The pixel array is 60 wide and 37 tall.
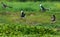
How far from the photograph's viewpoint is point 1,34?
792 inches

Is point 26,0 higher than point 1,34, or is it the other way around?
point 1,34

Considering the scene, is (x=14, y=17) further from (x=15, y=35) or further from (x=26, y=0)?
(x=26, y=0)

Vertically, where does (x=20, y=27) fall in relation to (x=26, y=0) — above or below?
above

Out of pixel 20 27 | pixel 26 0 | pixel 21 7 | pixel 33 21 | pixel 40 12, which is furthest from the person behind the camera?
pixel 26 0

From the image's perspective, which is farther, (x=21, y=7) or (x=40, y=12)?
(x=21, y=7)

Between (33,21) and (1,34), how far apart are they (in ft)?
26.4

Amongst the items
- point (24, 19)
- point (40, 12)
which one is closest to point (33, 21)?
point (24, 19)

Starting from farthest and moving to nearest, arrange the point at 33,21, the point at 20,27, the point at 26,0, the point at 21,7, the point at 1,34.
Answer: the point at 26,0 < the point at 21,7 < the point at 33,21 < the point at 20,27 < the point at 1,34

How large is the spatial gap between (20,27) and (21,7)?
12.4 metres

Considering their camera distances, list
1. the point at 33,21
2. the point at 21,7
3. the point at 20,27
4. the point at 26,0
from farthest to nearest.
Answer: the point at 26,0
the point at 21,7
the point at 33,21
the point at 20,27

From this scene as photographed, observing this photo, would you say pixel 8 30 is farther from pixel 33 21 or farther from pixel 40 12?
pixel 40 12

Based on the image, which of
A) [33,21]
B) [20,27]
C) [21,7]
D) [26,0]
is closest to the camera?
[20,27]

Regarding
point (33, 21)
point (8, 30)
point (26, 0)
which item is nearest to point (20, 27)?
point (8, 30)

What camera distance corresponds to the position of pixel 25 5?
35.6 metres
